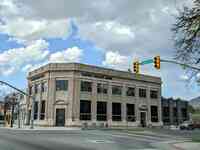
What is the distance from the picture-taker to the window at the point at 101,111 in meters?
61.8

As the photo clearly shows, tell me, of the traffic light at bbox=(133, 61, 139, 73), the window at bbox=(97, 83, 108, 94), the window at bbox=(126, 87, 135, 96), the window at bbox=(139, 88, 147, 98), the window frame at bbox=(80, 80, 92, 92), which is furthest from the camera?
the window at bbox=(139, 88, 147, 98)

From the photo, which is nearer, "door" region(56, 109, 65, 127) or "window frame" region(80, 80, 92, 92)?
"door" region(56, 109, 65, 127)

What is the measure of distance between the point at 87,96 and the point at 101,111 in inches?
169

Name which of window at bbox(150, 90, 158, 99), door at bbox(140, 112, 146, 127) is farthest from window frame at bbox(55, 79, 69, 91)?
window at bbox(150, 90, 158, 99)

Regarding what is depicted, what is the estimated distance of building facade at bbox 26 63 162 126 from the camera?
194ft

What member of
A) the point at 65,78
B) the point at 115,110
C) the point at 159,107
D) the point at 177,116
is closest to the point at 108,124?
the point at 115,110

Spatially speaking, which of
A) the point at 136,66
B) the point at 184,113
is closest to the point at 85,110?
the point at 136,66

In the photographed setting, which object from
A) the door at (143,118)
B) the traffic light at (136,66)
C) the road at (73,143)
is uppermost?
the traffic light at (136,66)

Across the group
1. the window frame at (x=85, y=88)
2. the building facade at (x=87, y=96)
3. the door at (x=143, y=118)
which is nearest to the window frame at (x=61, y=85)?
the building facade at (x=87, y=96)

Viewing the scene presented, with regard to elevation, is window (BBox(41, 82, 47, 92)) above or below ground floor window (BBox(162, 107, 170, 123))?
above

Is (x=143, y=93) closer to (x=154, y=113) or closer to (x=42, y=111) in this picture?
(x=154, y=113)

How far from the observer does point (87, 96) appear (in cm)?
6072

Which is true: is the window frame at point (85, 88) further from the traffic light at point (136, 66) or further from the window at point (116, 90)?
the traffic light at point (136, 66)

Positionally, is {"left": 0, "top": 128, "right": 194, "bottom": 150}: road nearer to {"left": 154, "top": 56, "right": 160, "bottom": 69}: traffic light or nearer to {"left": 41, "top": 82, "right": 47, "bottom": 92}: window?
{"left": 154, "top": 56, "right": 160, "bottom": 69}: traffic light
